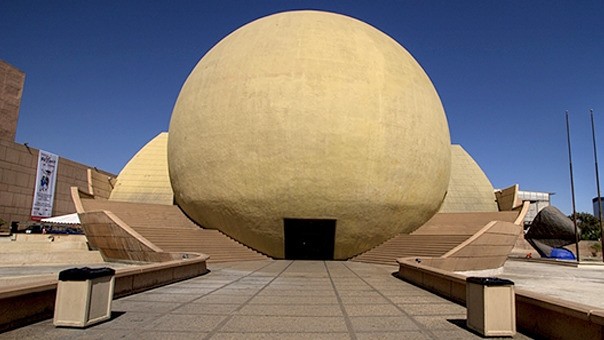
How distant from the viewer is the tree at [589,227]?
5867cm

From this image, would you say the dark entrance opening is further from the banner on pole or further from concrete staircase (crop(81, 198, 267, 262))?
the banner on pole

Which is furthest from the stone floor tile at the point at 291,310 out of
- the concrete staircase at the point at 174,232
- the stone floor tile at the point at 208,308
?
the concrete staircase at the point at 174,232

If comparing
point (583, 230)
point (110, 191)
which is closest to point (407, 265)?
point (110, 191)

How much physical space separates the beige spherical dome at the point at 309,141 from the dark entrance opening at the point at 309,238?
309 mm

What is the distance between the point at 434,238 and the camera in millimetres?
17672

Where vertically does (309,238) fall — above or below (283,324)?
above

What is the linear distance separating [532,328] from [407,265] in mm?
6139

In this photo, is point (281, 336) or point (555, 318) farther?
point (281, 336)

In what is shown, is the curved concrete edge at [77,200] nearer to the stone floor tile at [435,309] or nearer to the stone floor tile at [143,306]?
the stone floor tile at [143,306]

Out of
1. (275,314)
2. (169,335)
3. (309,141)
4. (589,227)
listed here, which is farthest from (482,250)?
(589,227)

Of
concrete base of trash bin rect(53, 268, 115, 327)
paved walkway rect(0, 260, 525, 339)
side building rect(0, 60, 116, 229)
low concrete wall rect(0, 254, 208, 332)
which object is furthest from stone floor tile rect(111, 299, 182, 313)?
side building rect(0, 60, 116, 229)

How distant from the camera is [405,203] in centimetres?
1866

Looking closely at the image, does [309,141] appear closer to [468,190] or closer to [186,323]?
[186,323]

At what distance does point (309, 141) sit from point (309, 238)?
7.31 metres
